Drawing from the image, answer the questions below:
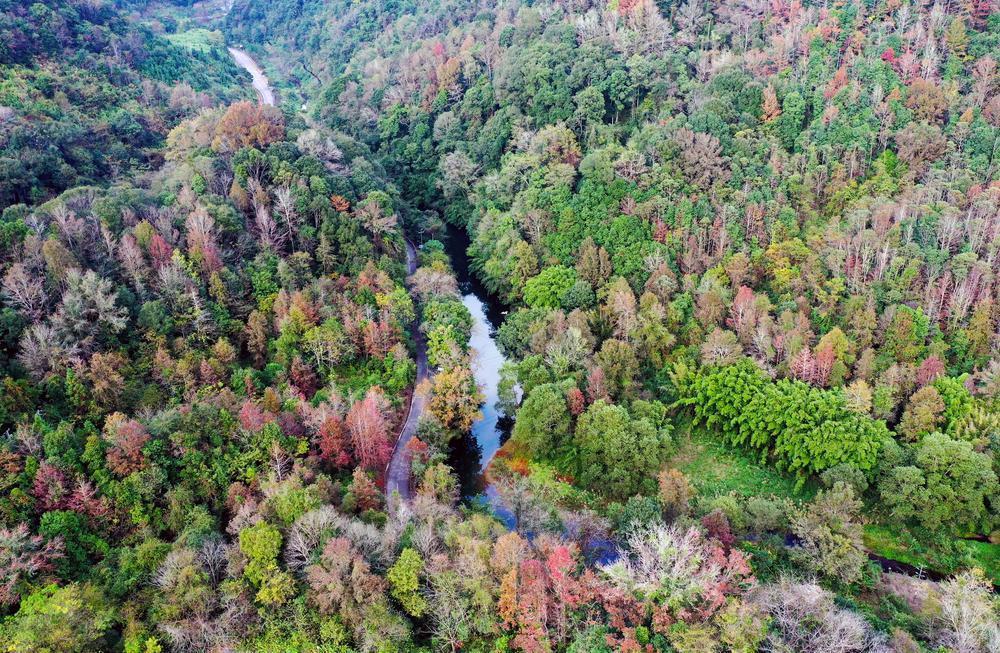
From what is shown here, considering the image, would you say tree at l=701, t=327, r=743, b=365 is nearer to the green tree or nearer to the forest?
the forest

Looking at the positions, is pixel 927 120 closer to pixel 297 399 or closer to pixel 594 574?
pixel 594 574

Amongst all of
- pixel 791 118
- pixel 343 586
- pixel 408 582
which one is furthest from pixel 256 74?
pixel 408 582

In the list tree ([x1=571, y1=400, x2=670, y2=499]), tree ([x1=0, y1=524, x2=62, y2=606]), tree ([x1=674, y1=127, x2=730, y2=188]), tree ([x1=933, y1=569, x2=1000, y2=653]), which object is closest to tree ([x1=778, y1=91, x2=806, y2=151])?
tree ([x1=674, y1=127, x2=730, y2=188])

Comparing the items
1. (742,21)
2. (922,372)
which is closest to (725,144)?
(742,21)

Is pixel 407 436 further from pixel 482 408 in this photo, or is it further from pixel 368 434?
pixel 482 408

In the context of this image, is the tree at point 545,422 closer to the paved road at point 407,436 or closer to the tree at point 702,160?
the paved road at point 407,436

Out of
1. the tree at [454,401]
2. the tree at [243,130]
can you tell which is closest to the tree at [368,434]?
the tree at [454,401]
